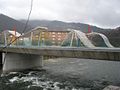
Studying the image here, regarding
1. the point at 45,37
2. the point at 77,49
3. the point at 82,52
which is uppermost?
the point at 45,37

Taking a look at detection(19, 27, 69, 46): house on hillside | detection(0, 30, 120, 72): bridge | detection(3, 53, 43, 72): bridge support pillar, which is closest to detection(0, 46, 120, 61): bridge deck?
detection(0, 30, 120, 72): bridge

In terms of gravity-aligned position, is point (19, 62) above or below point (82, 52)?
below

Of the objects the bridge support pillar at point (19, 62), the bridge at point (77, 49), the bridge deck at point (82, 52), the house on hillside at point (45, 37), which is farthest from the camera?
the bridge support pillar at point (19, 62)

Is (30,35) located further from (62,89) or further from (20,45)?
(62,89)

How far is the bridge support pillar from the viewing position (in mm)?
39625

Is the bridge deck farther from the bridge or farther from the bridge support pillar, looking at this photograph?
the bridge support pillar

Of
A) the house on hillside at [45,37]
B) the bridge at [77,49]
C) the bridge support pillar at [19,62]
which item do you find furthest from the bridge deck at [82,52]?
the bridge support pillar at [19,62]

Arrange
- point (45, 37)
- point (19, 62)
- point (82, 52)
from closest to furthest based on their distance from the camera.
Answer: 1. point (82, 52)
2. point (45, 37)
3. point (19, 62)

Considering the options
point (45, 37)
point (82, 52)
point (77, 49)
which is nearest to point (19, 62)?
point (45, 37)

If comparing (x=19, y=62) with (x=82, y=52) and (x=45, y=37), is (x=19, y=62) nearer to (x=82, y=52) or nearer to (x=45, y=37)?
(x=45, y=37)

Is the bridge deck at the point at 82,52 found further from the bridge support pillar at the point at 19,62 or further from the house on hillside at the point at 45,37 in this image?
the bridge support pillar at the point at 19,62

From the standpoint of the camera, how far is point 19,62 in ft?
135

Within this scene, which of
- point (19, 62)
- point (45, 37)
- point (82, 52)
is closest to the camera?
point (82, 52)

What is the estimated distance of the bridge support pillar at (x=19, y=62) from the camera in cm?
3962
